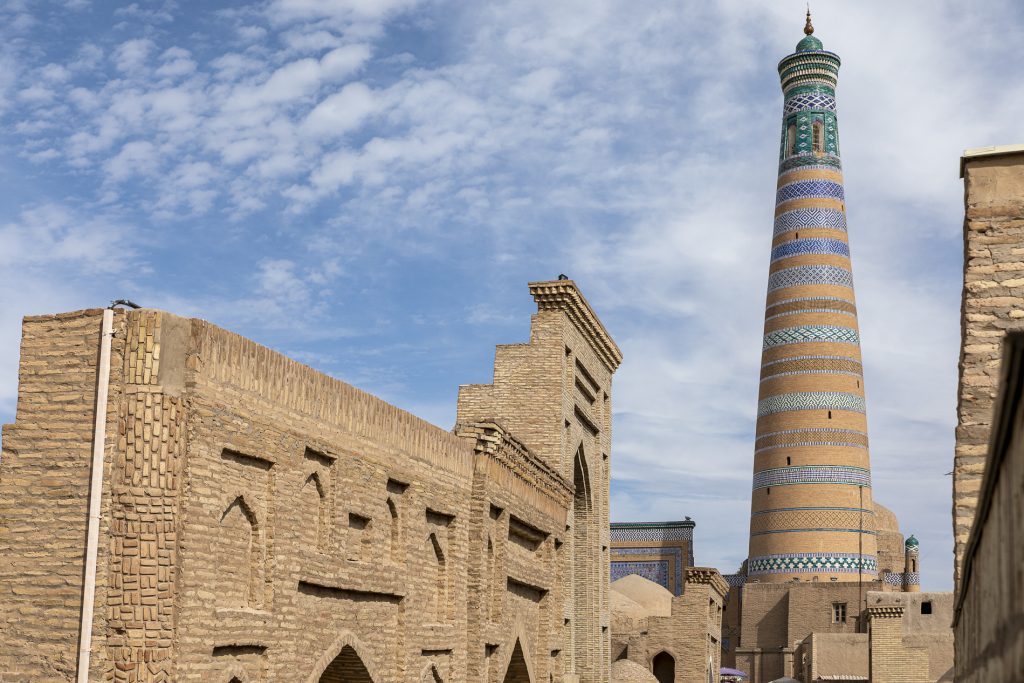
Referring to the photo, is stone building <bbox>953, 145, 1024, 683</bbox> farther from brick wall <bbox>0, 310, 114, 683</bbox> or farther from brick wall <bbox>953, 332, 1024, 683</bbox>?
brick wall <bbox>0, 310, 114, 683</bbox>

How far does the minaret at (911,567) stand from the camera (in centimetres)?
3625

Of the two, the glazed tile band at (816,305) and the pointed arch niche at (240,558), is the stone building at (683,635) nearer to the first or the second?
the glazed tile band at (816,305)

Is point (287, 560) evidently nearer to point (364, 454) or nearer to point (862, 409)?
point (364, 454)

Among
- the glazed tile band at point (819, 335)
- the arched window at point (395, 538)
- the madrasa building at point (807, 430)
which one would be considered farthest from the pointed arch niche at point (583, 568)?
the glazed tile band at point (819, 335)

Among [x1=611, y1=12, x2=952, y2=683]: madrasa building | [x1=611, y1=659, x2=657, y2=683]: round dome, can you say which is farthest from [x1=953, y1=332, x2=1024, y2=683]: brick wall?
[x1=611, y1=12, x2=952, y2=683]: madrasa building

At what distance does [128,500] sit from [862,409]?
30.7 metres

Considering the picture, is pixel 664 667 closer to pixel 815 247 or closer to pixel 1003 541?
pixel 815 247

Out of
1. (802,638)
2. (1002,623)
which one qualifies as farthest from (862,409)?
(1002,623)

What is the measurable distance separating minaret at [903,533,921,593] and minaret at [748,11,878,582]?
7.66 feet

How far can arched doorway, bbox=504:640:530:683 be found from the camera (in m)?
14.3

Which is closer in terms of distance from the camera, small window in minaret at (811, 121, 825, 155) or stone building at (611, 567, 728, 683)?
stone building at (611, 567, 728, 683)

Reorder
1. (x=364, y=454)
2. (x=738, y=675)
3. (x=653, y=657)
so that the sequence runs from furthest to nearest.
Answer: (x=738, y=675) → (x=653, y=657) → (x=364, y=454)

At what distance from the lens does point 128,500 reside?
6855 millimetres

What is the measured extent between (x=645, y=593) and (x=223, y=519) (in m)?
28.7
